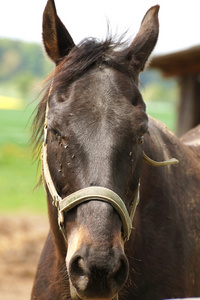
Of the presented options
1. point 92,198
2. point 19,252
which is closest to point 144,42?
point 92,198

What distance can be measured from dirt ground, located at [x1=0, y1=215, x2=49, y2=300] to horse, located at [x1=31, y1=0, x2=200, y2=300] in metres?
4.29

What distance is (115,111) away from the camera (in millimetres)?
2980

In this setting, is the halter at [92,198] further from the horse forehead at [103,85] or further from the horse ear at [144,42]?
the horse ear at [144,42]

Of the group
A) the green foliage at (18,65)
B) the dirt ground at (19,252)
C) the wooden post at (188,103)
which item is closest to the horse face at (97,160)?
the dirt ground at (19,252)

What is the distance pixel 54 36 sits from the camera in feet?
11.2

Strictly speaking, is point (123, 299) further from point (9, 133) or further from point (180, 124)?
point (9, 133)

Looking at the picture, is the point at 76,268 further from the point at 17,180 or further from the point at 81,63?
the point at 17,180

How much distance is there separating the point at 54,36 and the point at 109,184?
1.19 m

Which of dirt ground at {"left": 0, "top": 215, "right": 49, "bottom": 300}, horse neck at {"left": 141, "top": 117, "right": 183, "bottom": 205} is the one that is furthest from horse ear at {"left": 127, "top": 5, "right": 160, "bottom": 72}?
dirt ground at {"left": 0, "top": 215, "right": 49, "bottom": 300}

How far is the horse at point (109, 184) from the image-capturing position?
2.66 meters

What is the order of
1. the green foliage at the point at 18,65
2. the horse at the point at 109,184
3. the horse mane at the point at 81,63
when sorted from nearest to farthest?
the horse at the point at 109,184, the horse mane at the point at 81,63, the green foliage at the point at 18,65

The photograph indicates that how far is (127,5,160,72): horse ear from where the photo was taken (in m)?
3.48

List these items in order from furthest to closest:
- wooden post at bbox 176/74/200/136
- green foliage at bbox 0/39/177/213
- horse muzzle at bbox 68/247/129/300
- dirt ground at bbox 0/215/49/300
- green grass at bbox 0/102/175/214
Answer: green grass at bbox 0/102/175/214
wooden post at bbox 176/74/200/136
dirt ground at bbox 0/215/49/300
green foliage at bbox 0/39/177/213
horse muzzle at bbox 68/247/129/300

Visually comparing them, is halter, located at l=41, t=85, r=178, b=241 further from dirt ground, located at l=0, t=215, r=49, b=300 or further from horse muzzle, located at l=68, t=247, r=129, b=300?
dirt ground, located at l=0, t=215, r=49, b=300
